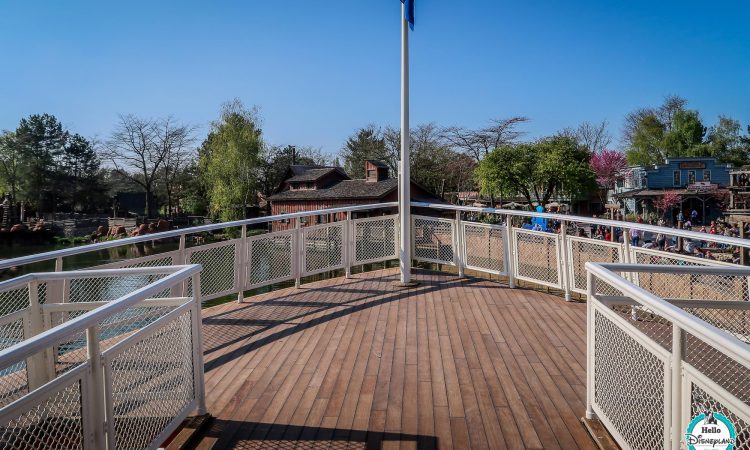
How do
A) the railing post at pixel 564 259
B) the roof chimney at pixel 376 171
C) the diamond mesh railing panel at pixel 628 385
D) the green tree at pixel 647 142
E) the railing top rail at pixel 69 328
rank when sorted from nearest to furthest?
the railing top rail at pixel 69 328 < the diamond mesh railing panel at pixel 628 385 < the railing post at pixel 564 259 < the roof chimney at pixel 376 171 < the green tree at pixel 647 142

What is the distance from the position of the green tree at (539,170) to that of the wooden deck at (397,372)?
20.9 meters

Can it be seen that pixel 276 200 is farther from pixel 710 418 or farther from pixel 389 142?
pixel 710 418

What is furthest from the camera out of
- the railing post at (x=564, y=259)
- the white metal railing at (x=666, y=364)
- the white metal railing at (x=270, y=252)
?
the railing post at (x=564, y=259)

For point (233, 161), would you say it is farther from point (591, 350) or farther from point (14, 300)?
point (591, 350)

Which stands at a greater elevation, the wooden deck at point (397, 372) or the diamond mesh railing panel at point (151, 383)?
the diamond mesh railing panel at point (151, 383)

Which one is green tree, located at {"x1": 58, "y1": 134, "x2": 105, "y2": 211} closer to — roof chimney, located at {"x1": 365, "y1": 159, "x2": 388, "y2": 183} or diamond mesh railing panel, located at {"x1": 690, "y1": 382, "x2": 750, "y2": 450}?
roof chimney, located at {"x1": 365, "y1": 159, "x2": 388, "y2": 183}

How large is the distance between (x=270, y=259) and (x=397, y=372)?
127 inches

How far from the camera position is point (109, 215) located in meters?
55.2

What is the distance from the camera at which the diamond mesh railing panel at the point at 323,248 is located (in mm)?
6898

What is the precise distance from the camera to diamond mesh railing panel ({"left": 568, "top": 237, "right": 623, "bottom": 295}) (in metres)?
5.41

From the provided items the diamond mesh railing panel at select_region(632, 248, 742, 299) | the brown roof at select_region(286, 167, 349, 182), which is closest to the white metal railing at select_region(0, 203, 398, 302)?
the diamond mesh railing panel at select_region(632, 248, 742, 299)

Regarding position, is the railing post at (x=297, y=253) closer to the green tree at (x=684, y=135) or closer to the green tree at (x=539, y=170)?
the green tree at (x=539, y=170)

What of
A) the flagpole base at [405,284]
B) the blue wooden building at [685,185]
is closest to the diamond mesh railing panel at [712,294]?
the flagpole base at [405,284]

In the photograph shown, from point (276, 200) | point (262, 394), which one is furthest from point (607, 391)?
point (276, 200)
